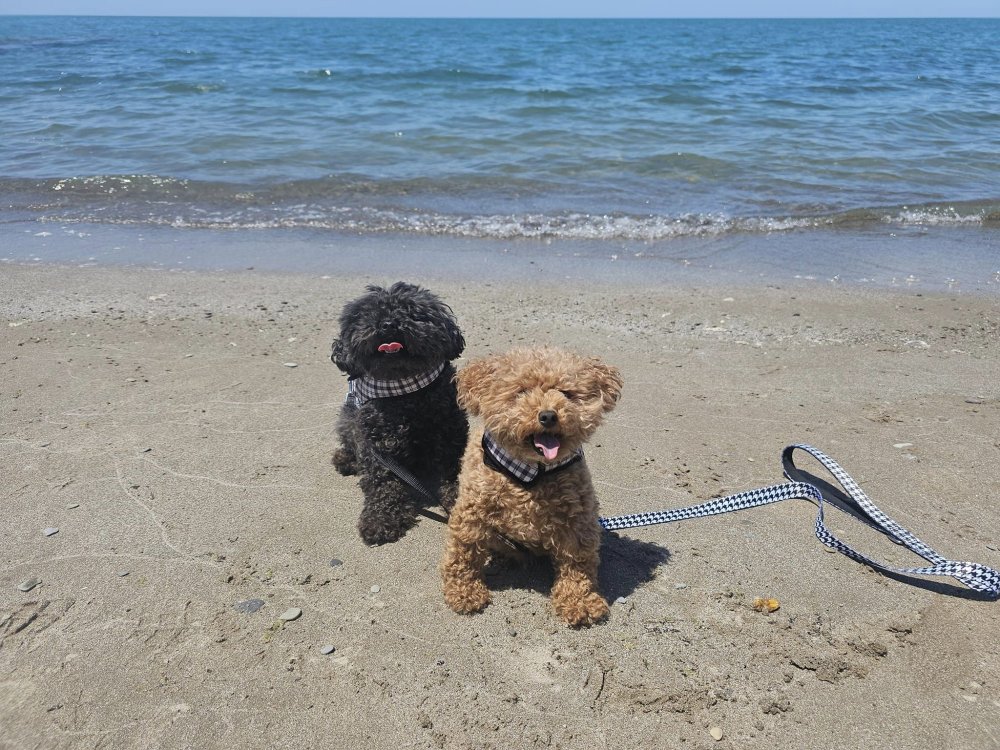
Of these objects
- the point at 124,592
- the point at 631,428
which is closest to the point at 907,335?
the point at 631,428

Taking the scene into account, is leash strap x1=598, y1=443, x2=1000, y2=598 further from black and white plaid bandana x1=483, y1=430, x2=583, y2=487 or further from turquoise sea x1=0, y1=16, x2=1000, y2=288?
turquoise sea x1=0, y1=16, x2=1000, y2=288

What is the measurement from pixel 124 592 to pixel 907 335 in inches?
266

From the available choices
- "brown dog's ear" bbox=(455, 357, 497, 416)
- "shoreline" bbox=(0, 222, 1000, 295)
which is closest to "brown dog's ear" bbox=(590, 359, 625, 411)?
"brown dog's ear" bbox=(455, 357, 497, 416)

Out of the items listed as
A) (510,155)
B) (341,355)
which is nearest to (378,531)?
(341,355)

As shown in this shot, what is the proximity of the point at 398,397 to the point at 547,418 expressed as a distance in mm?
1435

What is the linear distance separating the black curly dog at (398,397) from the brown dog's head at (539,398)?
2.73 feet

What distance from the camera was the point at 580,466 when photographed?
3.19 metres

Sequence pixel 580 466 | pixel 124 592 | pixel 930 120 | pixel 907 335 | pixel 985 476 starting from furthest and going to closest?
pixel 930 120 < pixel 907 335 < pixel 985 476 < pixel 124 592 < pixel 580 466

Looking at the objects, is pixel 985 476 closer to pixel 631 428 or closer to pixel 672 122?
pixel 631 428

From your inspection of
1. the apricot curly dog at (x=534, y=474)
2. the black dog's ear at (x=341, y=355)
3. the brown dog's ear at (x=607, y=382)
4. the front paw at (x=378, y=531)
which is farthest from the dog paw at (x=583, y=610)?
the black dog's ear at (x=341, y=355)

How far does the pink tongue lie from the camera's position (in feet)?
9.45

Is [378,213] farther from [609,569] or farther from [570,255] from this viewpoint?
[609,569]

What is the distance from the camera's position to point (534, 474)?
10.1ft

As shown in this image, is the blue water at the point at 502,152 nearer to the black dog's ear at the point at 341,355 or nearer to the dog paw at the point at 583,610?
the black dog's ear at the point at 341,355
